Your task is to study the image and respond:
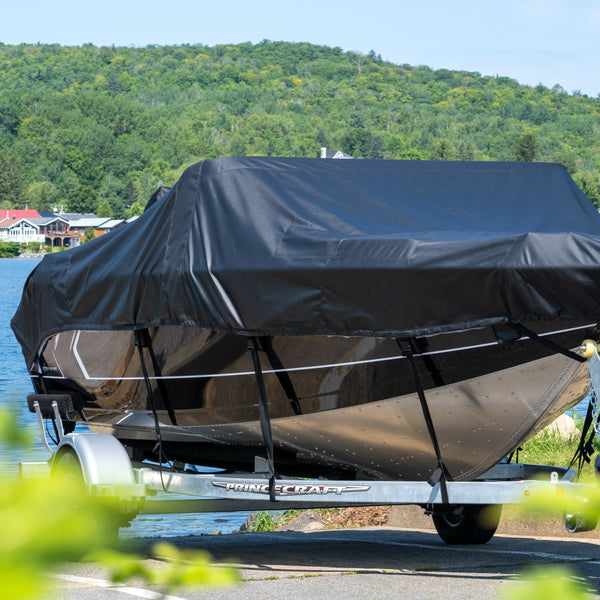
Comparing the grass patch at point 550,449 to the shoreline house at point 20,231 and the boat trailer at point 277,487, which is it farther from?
the shoreline house at point 20,231

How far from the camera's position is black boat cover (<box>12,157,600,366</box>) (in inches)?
234

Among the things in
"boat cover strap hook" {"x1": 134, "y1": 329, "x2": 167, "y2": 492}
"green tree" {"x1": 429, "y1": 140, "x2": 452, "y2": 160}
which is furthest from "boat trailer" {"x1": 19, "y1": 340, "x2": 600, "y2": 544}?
"green tree" {"x1": 429, "y1": 140, "x2": 452, "y2": 160}

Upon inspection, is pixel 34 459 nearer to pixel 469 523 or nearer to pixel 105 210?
pixel 469 523

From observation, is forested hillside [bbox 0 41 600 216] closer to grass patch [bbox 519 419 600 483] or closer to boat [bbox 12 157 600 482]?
grass patch [bbox 519 419 600 483]

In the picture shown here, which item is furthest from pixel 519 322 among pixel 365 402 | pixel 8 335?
pixel 8 335

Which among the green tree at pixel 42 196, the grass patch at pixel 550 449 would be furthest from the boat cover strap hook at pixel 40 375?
the green tree at pixel 42 196

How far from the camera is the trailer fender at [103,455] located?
289 inches

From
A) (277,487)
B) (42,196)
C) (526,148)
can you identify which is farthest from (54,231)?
(277,487)

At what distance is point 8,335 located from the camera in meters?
57.6

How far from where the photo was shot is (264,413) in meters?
7.05

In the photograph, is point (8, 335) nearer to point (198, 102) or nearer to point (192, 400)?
point (192, 400)

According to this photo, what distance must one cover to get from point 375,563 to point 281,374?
1.69m

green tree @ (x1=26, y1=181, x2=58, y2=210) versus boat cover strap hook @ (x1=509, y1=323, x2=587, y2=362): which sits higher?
boat cover strap hook @ (x1=509, y1=323, x2=587, y2=362)

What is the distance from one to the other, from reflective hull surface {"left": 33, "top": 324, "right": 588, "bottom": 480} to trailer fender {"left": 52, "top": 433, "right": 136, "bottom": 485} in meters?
0.53
